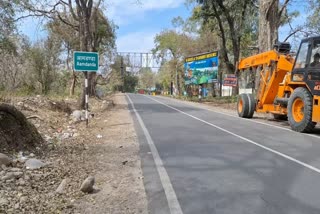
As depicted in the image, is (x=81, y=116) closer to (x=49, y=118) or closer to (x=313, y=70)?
(x=49, y=118)

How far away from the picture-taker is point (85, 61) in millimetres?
14469

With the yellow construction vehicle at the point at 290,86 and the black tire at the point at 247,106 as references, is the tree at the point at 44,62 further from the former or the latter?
the yellow construction vehicle at the point at 290,86

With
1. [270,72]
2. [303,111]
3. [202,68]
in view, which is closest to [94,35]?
[202,68]

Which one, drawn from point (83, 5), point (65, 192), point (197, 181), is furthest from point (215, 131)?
point (83, 5)

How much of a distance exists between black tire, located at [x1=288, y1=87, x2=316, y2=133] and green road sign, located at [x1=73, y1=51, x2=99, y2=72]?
23.9 ft

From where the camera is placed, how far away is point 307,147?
32.7 feet

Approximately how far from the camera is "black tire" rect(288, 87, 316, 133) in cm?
1259

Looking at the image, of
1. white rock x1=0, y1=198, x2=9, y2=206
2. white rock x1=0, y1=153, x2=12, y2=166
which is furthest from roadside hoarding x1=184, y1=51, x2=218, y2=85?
white rock x1=0, y1=198, x2=9, y2=206

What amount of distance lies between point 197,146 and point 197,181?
332 centimetres

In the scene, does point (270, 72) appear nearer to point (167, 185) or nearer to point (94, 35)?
point (167, 185)

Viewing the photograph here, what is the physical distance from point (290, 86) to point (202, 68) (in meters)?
26.5

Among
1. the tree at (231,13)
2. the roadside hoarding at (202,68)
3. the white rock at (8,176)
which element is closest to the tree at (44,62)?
the roadside hoarding at (202,68)

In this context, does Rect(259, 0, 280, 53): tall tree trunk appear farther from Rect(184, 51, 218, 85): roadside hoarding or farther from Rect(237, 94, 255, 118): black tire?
Rect(184, 51, 218, 85): roadside hoarding

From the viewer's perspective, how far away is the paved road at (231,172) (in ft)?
18.2
